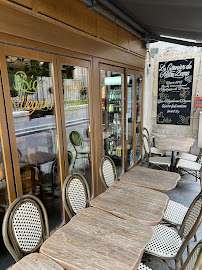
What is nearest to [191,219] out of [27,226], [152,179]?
[152,179]

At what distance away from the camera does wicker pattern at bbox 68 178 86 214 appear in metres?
1.94

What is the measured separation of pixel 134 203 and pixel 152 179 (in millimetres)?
621

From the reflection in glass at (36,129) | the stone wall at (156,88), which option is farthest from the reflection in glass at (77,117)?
the stone wall at (156,88)

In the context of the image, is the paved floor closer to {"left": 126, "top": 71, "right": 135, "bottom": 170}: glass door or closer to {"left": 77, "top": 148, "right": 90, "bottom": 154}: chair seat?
{"left": 126, "top": 71, "right": 135, "bottom": 170}: glass door

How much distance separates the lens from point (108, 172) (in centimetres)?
251

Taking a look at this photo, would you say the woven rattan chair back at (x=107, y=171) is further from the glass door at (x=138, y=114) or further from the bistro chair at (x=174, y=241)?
the glass door at (x=138, y=114)

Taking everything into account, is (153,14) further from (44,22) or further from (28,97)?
(28,97)

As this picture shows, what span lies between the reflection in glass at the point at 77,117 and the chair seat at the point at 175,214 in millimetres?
1294

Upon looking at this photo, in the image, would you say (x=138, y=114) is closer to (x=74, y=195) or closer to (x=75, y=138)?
(x=75, y=138)

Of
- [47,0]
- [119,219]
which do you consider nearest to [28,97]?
[47,0]

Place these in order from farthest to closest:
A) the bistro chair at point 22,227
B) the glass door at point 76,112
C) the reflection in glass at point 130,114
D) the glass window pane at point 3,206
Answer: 1. the reflection in glass at point 130,114
2. the glass door at point 76,112
3. the glass window pane at point 3,206
4. the bistro chair at point 22,227

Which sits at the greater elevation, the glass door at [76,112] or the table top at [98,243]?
the glass door at [76,112]

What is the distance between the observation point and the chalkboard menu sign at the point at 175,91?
507cm

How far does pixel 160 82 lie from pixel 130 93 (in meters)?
1.73
